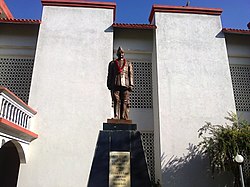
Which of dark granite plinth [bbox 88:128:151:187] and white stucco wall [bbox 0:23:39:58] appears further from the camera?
white stucco wall [bbox 0:23:39:58]

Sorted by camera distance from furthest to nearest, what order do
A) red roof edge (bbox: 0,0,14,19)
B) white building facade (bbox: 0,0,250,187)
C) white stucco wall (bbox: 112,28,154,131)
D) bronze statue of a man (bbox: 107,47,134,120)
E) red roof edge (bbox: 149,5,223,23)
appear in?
red roof edge (bbox: 149,5,223,23) → white stucco wall (bbox: 112,28,154,131) → red roof edge (bbox: 0,0,14,19) → white building facade (bbox: 0,0,250,187) → bronze statue of a man (bbox: 107,47,134,120)

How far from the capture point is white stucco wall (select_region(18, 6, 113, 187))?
321 inches

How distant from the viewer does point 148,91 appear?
399 inches

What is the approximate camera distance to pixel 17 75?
32.4 feet

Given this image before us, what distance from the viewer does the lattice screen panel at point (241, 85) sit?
33.2 ft

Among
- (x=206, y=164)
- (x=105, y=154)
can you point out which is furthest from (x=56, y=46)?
(x=206, y=164)

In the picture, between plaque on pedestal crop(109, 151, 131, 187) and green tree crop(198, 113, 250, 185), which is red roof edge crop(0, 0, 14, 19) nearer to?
plaque on pedestal crop(109, 151, 131, 187)

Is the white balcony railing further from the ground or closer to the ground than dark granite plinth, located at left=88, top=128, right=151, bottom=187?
further from the ground

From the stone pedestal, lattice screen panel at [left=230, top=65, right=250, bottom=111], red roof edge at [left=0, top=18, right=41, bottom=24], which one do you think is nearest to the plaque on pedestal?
the stone pedestal

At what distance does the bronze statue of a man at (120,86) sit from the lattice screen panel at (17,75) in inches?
238

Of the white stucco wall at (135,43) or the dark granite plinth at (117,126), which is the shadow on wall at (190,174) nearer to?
the dark granite plinth at (117,126)

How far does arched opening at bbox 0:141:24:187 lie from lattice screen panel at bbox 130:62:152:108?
549 centimetres

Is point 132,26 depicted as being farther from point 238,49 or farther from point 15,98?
point 15,98

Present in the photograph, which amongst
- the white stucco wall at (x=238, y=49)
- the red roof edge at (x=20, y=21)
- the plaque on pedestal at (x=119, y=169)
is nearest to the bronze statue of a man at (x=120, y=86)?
the plaque on pedestal at (x=119, y=169)
